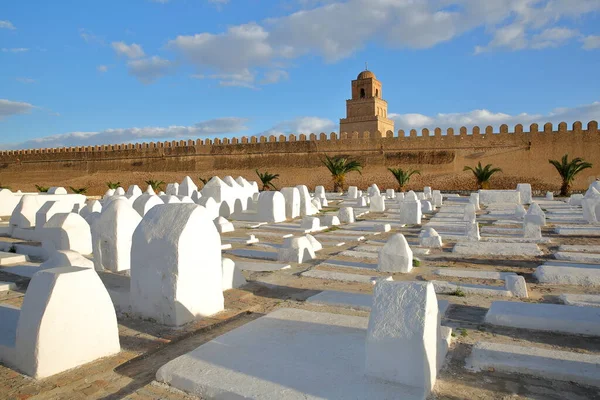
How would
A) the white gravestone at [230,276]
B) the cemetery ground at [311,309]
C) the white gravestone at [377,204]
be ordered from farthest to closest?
the white gravestone at [377,204]
the white gravestone at [230,276]
the cemetery ground at [311,309]

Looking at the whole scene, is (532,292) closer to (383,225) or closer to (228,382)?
(228,382)

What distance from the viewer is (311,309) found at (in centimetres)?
415

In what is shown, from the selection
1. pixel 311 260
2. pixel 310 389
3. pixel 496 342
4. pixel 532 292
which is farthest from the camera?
pixel 311 260

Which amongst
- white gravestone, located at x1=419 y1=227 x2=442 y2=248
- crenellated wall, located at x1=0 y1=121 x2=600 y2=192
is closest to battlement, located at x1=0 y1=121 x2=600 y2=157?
crenellated wall, located at x1=0 y1=121 x2=600 y2=192

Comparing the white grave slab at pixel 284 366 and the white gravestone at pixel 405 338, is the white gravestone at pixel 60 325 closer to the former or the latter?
the white grave slab at pixel 284 366

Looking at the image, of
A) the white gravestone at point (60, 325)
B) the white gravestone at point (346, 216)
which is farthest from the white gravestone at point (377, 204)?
the white gravestone at point (60, 325)

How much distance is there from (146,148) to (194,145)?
158 inches

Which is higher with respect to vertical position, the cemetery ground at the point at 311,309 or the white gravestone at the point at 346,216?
the white gravestone at the point at 346,216

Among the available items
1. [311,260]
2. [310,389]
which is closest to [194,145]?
[311,260]

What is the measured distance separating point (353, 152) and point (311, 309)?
2274cm

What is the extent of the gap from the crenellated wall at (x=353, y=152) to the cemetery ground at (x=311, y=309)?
60.5ft

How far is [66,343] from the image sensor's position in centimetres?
292

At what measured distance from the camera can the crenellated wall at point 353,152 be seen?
22.3m

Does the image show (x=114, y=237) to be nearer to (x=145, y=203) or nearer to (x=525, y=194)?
(x=145, y=203)
